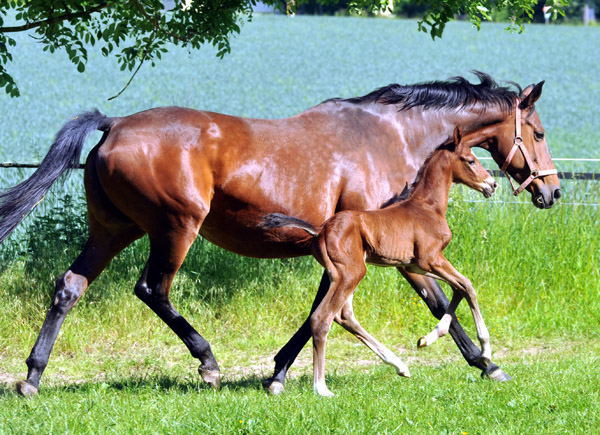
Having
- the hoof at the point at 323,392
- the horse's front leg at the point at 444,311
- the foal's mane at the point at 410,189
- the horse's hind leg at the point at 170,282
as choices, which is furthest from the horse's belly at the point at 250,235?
the hoof at the point at 323,392

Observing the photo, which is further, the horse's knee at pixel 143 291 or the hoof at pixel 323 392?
the horse's knee at pixel 143 291

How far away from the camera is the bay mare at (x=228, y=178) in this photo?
5.07 m

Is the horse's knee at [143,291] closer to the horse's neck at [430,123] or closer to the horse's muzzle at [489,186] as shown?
the horse's neck at [430,123]

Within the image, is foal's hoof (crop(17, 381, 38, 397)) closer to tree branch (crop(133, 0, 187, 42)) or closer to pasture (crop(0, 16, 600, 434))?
pasture (crop(0, 16, 600, 434))

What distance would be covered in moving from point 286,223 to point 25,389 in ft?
6.54

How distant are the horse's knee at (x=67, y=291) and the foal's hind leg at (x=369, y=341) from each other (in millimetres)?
1757

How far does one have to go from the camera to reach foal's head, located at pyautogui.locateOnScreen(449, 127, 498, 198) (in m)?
5.29

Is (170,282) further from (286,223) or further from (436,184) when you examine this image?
(436,184)

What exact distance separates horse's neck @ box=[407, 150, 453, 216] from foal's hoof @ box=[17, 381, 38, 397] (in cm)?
277

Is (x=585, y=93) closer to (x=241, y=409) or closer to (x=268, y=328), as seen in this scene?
(x=268, y=328)

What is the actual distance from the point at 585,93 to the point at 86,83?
19.2 metres

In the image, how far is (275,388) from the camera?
5180mm

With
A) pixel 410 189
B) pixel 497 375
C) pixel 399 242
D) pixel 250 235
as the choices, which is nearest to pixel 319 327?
pixel 399 242

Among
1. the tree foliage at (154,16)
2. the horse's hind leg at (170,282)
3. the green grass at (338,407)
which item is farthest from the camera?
the tree foliage at (154,16)
